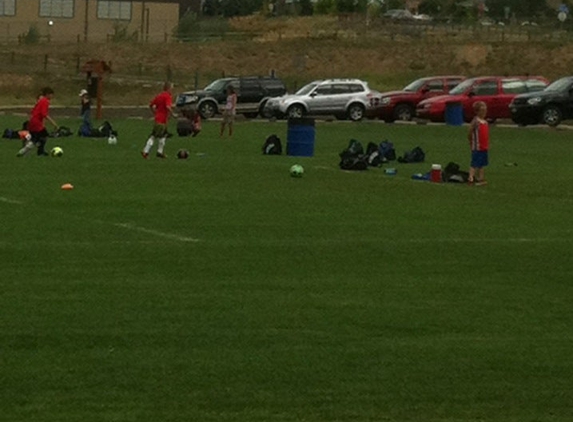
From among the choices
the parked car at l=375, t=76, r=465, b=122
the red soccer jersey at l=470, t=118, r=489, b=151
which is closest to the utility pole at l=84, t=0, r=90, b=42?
the parked car at l=375, t=76, r=465, b=122

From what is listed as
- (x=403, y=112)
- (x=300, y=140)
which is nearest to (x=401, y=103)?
(x=403, y=112)

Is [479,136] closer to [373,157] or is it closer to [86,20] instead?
[373,157]

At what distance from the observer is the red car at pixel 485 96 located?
194 ft

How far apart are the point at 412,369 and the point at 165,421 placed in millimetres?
2443

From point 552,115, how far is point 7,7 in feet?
226

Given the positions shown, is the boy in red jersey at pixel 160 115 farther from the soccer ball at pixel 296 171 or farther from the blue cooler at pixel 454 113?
the blue cooler at pixel 454 113

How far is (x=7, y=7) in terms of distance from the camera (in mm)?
118000

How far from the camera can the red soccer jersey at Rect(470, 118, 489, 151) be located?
29.7m

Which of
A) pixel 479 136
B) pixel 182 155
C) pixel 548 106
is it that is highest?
pixel 479 136

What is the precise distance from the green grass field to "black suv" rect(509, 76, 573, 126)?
2675 cm

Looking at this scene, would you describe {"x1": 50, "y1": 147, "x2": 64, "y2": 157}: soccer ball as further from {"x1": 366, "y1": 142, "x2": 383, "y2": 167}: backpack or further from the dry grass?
the dry grass

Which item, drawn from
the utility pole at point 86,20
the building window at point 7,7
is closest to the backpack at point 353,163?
the utility pole at point 86,20

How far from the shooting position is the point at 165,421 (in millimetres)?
10133

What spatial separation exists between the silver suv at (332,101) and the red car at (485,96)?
2.82 metres
